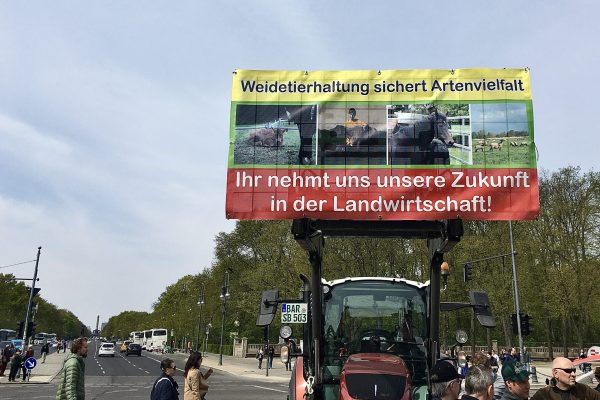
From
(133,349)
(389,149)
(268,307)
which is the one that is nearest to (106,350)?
(133,349)

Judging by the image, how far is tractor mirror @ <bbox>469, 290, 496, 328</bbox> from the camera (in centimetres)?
694

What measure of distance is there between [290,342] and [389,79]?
3865 millimetres

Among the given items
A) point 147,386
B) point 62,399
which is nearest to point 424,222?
point 62,399

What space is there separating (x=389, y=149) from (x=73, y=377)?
15.2 ft

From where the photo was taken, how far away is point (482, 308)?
7023mm

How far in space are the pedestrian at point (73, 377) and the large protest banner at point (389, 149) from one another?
255cm

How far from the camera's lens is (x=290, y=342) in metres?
8.09

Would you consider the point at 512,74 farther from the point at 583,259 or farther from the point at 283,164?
the point at 583,259

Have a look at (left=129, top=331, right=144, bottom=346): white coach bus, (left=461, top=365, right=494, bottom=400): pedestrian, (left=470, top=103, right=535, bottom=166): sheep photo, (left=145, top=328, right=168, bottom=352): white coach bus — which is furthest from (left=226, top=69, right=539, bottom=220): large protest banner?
(left=129, top=331, right=144, bottom=346): white coach bus

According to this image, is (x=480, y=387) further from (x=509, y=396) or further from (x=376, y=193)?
(x=376, y=193)

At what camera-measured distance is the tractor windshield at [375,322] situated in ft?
23.9

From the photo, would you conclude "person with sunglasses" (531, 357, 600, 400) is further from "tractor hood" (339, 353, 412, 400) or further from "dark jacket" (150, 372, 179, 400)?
"dark jacket" (150, 372, 179, 400)

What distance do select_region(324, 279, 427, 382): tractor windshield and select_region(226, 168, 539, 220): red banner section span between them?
1.38 metres

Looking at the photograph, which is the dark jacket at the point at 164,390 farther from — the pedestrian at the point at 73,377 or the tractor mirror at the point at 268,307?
the tractor mirror at the point at 268,307
